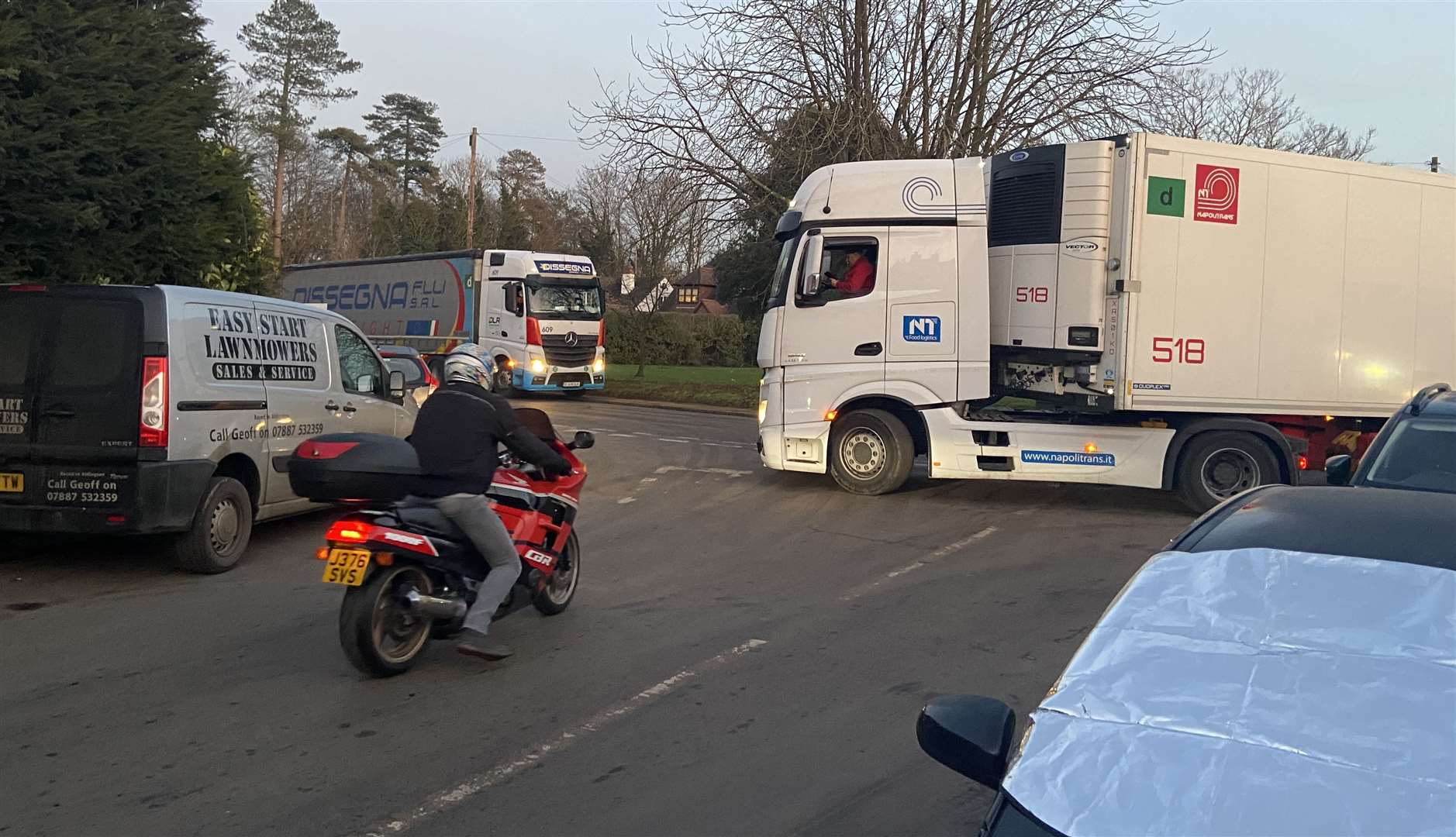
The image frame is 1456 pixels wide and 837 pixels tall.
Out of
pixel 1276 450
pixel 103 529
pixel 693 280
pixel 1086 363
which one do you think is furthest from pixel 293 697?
pixel 693 280

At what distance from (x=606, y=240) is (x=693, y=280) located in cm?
3642

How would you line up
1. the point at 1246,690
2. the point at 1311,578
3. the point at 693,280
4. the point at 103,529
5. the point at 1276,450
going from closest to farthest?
1. the point at 1246,690
2. the point at 1311,578
3. the point at 103,529
4. the point at 1276,450
5. the point at 693,280

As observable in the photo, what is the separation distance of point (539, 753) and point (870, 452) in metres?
7.42

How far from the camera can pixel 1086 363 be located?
445 inches

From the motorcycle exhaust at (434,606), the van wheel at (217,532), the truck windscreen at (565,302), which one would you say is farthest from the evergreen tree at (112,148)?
the truck windscreen at (565,302)

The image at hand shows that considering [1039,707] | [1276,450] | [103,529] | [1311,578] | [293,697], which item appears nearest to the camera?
[1039,707]

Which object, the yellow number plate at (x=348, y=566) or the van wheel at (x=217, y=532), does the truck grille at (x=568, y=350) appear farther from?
the yellow number plate at (x=348, y=566)

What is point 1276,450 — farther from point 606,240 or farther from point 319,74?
point 319,74

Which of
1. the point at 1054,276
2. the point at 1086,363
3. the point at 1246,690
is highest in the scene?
the point at 1054,276

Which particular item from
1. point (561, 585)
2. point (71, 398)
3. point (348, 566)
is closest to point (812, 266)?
point (561, 585)

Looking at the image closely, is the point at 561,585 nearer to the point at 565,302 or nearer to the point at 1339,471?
the point at 1339,471

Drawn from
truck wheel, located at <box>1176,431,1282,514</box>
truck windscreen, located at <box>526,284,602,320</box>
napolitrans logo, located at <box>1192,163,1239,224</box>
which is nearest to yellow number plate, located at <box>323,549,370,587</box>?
truck wheel, located at <box>1176,431,1282,514</box>

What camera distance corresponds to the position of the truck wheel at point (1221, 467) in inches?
439

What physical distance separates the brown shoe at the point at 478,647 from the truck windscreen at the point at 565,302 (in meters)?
22.3
